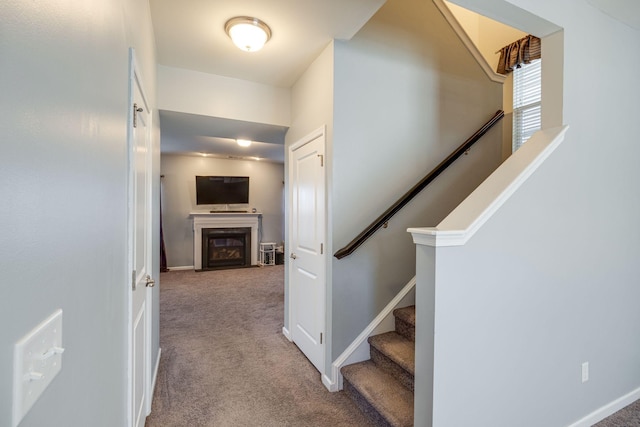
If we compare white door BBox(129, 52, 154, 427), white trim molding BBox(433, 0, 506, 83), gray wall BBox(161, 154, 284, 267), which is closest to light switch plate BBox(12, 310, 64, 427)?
white door BBox(129, 52, 154, 427)

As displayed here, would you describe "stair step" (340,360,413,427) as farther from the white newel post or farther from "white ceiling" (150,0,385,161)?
"white ceiling" (150,0,385,161)

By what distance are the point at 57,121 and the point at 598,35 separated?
9.23 ft

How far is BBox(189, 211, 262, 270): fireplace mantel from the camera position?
21.5ft

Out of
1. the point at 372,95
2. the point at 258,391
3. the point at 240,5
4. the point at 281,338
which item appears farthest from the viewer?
the point at 281,338

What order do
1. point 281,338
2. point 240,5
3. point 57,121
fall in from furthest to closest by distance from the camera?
point 281,338
point 240,5
point 57,121

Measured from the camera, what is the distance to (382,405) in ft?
5.95

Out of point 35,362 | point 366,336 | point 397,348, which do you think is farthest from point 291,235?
point 35,362

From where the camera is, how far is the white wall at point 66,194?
1.43 ft

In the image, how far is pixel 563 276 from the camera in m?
1.76

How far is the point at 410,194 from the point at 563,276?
108cm

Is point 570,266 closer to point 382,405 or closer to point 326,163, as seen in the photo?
point 382,405

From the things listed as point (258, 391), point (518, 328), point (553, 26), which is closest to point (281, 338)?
point (258, 391)

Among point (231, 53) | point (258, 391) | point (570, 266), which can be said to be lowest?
point (258, 391)

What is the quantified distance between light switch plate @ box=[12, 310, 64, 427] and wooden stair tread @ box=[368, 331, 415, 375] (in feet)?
5.91
